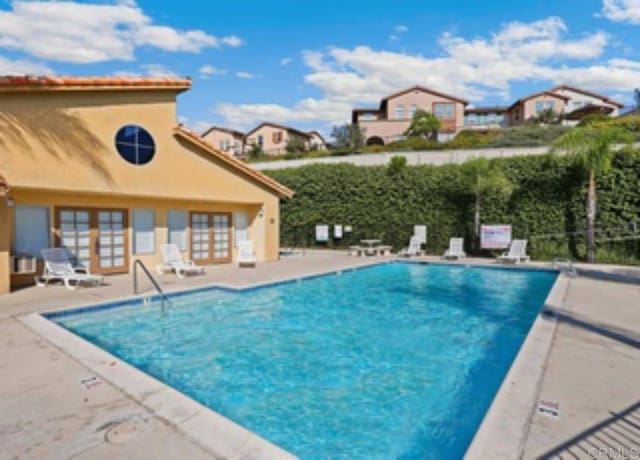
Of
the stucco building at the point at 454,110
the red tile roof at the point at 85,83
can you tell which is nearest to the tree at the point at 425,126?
the stucco building at the point at 454,110

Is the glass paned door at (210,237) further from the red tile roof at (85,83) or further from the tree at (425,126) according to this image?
the tree at (425,126)

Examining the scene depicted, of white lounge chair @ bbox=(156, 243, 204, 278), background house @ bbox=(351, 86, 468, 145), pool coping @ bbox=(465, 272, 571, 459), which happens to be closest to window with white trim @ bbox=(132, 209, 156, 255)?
white lounge chair @ bbox=(156, 243, 204, 278)

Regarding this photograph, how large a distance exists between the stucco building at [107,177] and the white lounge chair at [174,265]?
0.63m

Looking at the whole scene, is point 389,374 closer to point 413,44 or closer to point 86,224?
point 86,224

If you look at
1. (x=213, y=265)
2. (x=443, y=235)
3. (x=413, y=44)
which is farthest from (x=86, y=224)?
(x=413, y=44)

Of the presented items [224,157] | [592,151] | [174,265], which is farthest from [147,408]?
[592,151]

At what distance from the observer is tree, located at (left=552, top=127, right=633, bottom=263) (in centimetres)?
1653

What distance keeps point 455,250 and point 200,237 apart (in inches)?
461

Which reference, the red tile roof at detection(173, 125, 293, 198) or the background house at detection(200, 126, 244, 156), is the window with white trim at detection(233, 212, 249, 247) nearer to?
the red tile roof at detection(173, 125, 293, 198)

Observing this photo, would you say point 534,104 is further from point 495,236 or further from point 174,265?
point 174,265

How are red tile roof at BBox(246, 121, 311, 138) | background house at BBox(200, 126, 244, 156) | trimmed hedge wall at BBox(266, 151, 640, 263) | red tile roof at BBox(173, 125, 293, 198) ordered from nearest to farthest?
red tile roof at BBox(173, 125, 293, 198) → trimmed hedge wall at BBox(266, 151, 640, 263) → red tile roof at BBox(246, 121, 311, 138) → background house at BBox(200, 126, 244, 156)

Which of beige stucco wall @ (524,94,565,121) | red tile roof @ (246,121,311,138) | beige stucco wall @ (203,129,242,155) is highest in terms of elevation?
beige stucco wall @ (524,94,565,121)

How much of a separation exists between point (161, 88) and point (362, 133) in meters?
38.1

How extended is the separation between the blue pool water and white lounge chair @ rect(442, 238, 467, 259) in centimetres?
655
